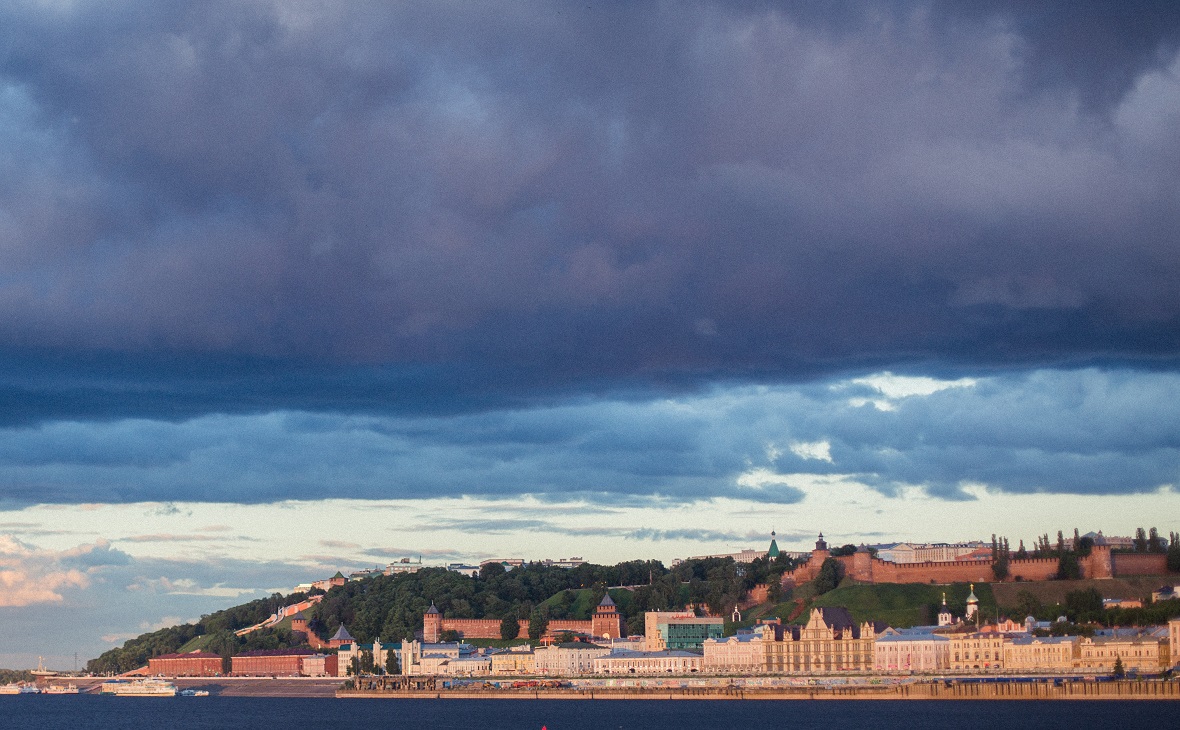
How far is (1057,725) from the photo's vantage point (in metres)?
106

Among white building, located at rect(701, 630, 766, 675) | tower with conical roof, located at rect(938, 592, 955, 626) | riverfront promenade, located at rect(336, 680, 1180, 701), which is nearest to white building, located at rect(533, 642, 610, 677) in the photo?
riverfront promenade, located at rect(336, 680, 1180, 701)

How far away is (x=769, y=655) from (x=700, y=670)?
29.7 ft

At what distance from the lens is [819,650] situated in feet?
550

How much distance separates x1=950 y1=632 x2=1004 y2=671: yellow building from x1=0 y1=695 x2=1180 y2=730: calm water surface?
1440 centimetres

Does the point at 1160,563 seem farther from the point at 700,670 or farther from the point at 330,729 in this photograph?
the point at 330,729

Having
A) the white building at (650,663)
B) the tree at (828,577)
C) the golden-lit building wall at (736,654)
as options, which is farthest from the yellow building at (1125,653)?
the tree at (828,577)

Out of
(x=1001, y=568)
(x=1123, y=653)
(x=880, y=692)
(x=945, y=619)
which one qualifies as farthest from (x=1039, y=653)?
(x=1001, y=568)

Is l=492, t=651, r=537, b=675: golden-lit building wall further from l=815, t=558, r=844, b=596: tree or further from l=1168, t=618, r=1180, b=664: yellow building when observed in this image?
l=1168, t=618, r=1180, b=664: yellow building

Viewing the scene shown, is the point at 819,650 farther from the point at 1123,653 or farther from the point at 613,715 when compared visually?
the point at 613,715

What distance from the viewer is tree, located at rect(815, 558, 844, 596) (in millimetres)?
192375

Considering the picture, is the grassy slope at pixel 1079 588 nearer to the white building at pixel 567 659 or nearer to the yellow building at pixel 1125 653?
the yellow building at pixel 1125 653

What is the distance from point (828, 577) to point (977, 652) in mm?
40308

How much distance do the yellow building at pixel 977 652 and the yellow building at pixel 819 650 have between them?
39.3 ft

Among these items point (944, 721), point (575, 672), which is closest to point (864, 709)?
point (944, 721)
